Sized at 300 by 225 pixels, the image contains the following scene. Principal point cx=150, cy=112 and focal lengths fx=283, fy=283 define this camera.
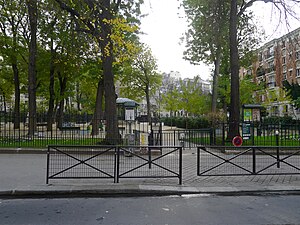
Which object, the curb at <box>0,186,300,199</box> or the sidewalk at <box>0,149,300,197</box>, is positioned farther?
the sidewalk at <box>0,149,300,197</box>

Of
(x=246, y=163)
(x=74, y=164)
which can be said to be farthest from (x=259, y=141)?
(x=74, y=164)

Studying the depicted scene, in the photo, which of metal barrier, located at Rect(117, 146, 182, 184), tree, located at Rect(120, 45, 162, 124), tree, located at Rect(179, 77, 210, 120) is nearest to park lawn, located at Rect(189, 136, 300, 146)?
metal barrier, located at Rect(117, 146, 182, 184)

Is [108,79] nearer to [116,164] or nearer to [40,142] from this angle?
[40,142]

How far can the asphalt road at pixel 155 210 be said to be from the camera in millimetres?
5105

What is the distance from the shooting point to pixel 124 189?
23.2ft

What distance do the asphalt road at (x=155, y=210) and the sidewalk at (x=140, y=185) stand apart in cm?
37

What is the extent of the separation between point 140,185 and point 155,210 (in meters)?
1.80

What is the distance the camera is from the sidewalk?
6.93 m

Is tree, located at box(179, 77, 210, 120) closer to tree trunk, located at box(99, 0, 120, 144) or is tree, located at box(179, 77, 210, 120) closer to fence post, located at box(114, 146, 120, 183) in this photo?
tree trunk, located at box(99, 0, 120, 144)

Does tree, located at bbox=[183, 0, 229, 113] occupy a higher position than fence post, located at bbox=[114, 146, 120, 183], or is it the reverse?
tree, located at bbox=[183, 0, 229, 113]

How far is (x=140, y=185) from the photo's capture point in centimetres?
746

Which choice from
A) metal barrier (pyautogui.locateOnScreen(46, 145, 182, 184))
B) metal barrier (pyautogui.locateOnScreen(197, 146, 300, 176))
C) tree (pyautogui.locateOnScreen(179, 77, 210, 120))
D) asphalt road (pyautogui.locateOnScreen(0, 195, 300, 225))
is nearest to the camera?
asphalt road (pyautogui.locateOnScreen(0, 195, 300, 225))

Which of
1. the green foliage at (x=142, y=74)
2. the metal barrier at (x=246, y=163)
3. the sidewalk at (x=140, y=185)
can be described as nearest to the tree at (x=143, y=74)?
the green foliage at (x=142, y=74)

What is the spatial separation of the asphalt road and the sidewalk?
370 millimetres
